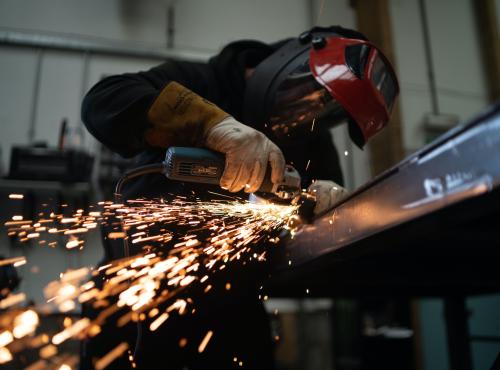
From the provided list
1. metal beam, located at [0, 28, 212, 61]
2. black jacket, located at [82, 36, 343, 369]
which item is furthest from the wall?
black jacket, located at [82, 36, 343, 369]

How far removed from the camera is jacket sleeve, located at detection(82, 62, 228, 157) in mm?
1067

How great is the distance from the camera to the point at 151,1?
368cm

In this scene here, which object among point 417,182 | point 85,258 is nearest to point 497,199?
point 417,182

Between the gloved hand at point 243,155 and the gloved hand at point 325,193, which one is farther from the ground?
the gloved hand at point 243,155

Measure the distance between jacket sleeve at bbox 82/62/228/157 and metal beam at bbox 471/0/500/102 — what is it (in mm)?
3900

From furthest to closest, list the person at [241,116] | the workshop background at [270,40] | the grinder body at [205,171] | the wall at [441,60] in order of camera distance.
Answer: the wall at [441,60] → the workshop background at [270,40] → the person at [241,116] → the grinder body at [205,171]

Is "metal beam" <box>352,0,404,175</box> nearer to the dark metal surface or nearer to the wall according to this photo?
the wall

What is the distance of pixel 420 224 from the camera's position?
0.61 meters

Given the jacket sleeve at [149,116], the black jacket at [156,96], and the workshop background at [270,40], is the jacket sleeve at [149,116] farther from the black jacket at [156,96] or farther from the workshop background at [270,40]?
the workshop background at [270,40]

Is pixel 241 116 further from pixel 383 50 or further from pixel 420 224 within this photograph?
pixel 383 50

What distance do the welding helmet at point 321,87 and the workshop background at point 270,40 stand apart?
1.83 m

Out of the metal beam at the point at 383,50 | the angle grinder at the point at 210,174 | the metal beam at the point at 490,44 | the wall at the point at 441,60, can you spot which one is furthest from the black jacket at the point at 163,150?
the metal beam at the point at 490,44

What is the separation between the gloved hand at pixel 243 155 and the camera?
102 centimetres

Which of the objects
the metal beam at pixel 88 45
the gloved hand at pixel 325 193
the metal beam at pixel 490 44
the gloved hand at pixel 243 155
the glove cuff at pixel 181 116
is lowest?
the gloved hand at pixel 325 193
